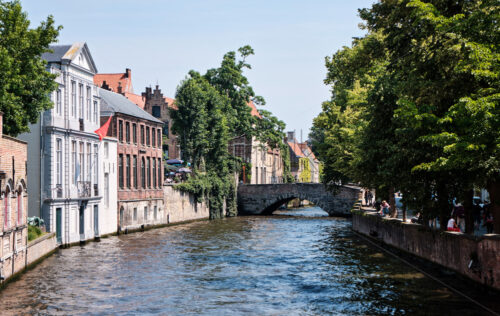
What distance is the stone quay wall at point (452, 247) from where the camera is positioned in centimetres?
2022

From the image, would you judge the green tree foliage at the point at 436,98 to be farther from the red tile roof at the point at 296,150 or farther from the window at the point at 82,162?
the red tile roof at the point at 296,150

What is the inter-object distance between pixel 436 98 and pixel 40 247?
1797cm

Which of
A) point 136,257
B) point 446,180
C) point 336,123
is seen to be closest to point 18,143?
point 136,257

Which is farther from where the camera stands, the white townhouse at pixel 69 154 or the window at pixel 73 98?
the window at pixel 73 98

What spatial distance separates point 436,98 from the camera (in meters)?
23.3

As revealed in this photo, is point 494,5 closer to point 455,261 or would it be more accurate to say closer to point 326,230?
point 455,261

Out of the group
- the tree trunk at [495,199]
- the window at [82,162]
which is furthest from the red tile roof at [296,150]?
the tree trunk at [495,199]

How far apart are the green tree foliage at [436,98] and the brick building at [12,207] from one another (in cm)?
1304

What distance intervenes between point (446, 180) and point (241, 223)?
114 ft

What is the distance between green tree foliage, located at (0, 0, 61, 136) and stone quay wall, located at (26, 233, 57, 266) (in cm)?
490

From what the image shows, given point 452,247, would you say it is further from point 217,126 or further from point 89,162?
point 217,126

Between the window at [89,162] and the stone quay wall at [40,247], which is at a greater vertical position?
the window at [89,162]

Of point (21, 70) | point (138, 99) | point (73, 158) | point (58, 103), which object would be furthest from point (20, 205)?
point (138, 99)

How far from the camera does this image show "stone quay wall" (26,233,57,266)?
92.3ft
